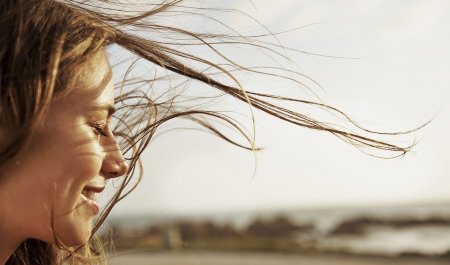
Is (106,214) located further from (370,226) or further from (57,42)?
(370,226)

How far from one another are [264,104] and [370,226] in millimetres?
27867

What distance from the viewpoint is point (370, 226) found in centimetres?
3031

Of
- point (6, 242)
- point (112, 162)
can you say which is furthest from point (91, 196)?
point (6, 242)

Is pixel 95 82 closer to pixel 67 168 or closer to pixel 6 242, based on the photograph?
pixel 67 168

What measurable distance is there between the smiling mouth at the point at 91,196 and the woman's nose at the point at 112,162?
9 centimetres

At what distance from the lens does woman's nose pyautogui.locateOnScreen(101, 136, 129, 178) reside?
9.12 feet

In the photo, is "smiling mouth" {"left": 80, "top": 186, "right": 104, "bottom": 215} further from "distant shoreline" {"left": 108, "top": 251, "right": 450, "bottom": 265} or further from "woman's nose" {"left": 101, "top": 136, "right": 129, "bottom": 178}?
"distant shoreline" {"left": 108, "top": 251, "right": 450, "bottom": 265}

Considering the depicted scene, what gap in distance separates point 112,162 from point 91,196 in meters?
0.16

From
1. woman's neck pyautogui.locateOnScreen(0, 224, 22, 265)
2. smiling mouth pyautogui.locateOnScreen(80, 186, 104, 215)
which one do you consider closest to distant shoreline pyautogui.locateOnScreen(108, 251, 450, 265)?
woman's neck pyautogui.locateOnScreen(0, 224, 22, 265)

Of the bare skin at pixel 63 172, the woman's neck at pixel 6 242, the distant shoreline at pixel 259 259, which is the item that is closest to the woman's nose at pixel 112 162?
the bare skin at pixel 63 172

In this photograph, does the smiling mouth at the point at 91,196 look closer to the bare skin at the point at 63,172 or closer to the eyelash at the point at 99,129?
the bare skin at the point at 63,172

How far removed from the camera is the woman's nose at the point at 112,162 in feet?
9.12

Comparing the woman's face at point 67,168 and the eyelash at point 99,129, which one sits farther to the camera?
the eyelash at point 99,129

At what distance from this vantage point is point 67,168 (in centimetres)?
260
